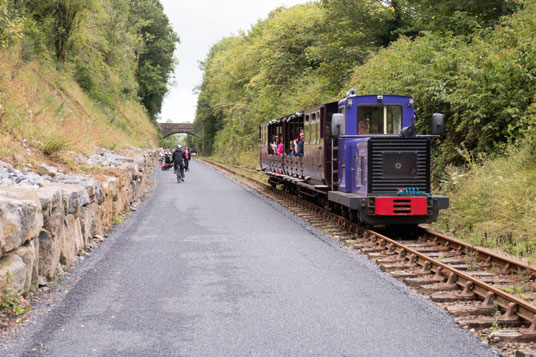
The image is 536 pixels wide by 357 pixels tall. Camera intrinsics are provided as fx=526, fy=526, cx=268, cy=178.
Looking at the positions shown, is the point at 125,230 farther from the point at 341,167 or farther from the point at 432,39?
the point at 432,39

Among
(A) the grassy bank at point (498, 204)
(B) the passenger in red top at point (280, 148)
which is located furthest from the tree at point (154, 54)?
(A) the grassy bank at point (498, 204)

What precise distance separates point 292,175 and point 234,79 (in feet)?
132

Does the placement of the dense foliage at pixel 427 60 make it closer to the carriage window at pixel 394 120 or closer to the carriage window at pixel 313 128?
the carriage window at pixel 394 120

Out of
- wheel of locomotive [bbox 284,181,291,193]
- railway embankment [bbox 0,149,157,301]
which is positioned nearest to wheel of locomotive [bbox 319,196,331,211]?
wheel of locomotive [bbox 284,181,291,193]

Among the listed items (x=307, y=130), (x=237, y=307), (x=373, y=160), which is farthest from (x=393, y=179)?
(x=237, y=307)

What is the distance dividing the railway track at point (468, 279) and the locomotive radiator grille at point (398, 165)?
0.99m

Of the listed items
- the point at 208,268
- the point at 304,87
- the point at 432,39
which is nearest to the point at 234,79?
the point at 304,87

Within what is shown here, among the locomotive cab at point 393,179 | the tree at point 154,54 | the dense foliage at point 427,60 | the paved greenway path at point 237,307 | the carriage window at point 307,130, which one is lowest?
the paved greenway path at point 237,307

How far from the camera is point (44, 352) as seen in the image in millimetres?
4699

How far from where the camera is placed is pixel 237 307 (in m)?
6.04

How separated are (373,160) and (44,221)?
6.23 metres

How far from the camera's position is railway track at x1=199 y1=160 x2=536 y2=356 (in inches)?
212

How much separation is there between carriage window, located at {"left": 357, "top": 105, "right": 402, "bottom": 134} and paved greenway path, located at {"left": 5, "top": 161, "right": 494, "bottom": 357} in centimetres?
281

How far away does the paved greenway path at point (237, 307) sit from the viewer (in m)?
4.88
